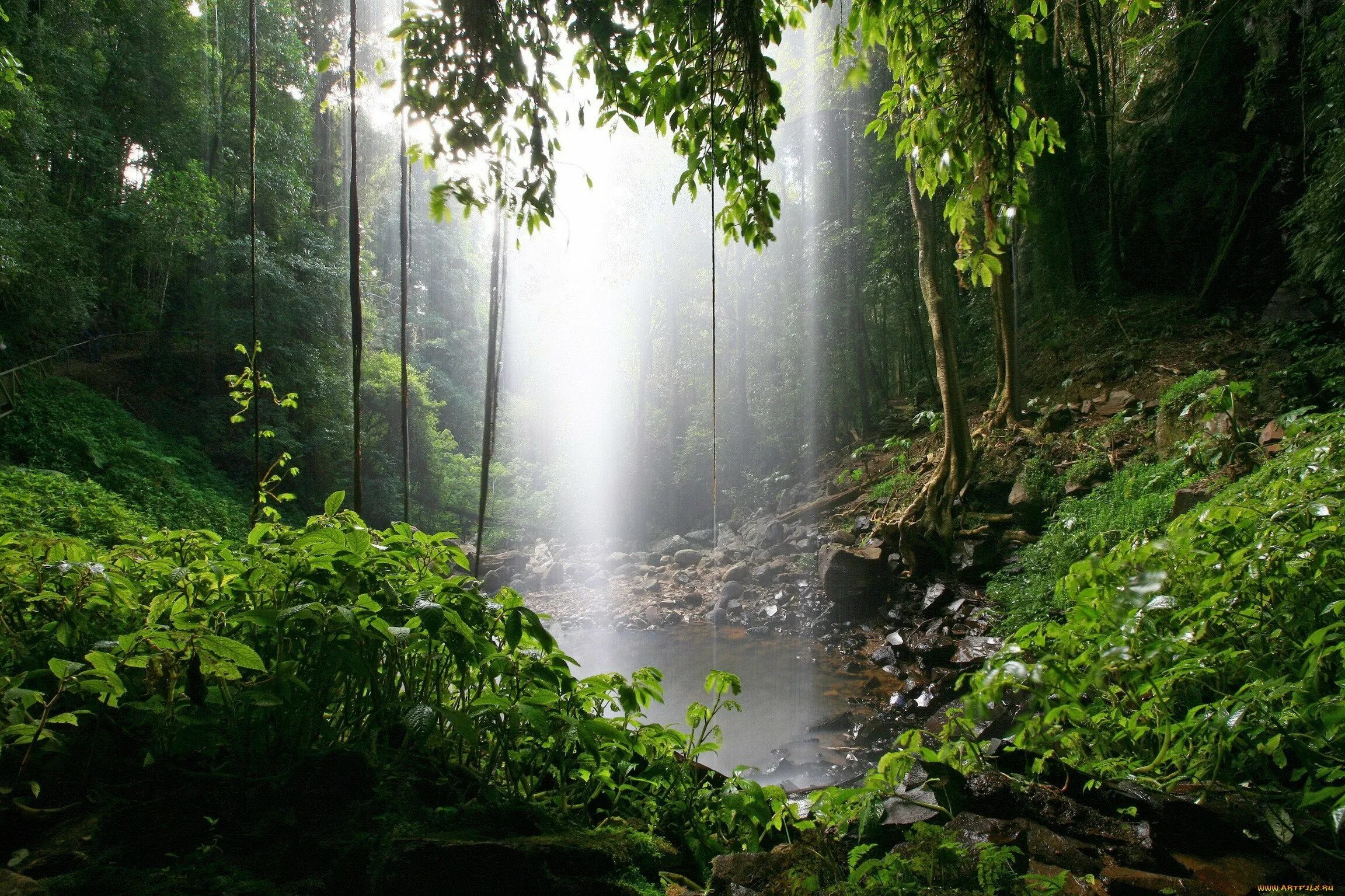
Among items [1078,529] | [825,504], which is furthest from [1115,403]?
[825,504]

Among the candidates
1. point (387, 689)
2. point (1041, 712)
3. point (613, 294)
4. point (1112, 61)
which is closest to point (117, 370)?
point (613, 294)

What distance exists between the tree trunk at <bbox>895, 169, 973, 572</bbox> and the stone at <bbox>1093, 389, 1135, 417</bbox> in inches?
62.5

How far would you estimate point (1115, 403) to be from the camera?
22.2ft

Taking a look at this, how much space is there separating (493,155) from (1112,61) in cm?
1111

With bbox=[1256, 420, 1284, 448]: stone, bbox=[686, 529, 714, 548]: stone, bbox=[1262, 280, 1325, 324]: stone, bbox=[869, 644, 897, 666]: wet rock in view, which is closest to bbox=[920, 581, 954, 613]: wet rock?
bbox=[869, 644, 897, 666]: wet rock

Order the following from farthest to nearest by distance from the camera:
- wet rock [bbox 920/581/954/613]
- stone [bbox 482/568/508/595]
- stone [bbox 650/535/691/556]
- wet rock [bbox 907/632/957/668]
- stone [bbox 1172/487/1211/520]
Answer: stone [bbox 650/535/691/556], stone [bbox 482/568/508/595], wet rock [bbox 920/581/954/613], wet rock [bbox 907/632/957/668], stone [bbox 1172/487/1211/520]

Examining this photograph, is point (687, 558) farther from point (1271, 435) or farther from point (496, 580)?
point (1271, 435)

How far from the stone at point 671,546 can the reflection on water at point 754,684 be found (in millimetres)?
4235

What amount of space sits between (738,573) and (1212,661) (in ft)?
28.3

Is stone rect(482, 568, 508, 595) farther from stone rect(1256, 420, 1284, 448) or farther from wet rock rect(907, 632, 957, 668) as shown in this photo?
stone rect(1256, 420, 1284, 448)

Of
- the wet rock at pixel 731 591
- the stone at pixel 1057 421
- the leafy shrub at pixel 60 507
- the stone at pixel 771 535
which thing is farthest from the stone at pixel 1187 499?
the leafy shrub at pixel 60 507

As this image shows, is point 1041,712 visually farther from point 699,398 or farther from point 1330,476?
point 699,398

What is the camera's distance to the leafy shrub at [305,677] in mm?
911

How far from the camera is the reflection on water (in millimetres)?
4125
